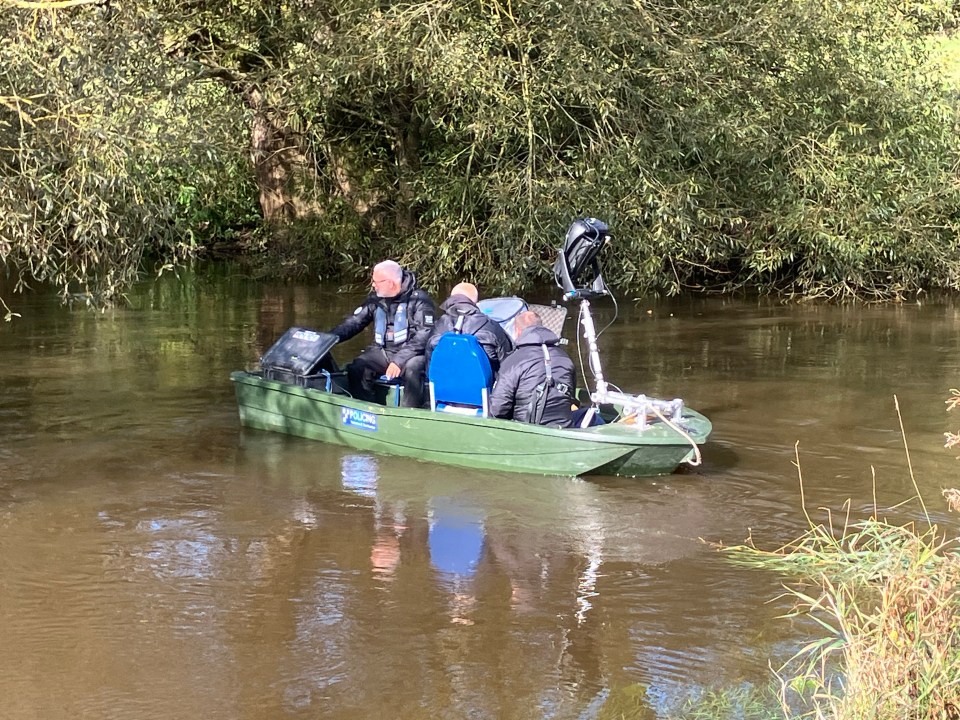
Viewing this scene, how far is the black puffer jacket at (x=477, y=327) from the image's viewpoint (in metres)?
8.95

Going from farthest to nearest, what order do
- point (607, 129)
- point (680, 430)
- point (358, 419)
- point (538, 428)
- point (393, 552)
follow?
point (607, 129), point (358, 419), point (538, 428), point (680, 430), point (393, 552)

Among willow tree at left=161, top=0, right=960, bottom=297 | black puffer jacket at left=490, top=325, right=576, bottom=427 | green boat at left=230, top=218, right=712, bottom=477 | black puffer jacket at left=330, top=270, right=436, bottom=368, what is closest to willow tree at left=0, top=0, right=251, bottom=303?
black puffer jacket at left=330, top=270, right=436, bottom=368

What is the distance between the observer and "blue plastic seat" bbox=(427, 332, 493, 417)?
880 cm

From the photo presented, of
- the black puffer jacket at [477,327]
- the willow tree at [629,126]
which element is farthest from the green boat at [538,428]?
the willow tree at [629,126]

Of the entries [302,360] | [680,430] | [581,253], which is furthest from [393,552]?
[302,360]

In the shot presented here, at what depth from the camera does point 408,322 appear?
9852mm

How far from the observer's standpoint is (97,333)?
15703mm

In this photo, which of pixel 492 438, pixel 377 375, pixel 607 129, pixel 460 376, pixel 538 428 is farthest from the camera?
pixel 607 129

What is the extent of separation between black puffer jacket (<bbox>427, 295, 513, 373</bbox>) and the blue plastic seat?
0.13 metres

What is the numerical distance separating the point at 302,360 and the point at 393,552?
2999 mm

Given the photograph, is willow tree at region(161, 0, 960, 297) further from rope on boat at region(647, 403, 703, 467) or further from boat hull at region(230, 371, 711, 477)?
rope on boat at region(647, 403, 703, 467)

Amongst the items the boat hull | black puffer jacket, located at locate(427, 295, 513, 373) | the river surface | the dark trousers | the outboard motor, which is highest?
the outboard motor

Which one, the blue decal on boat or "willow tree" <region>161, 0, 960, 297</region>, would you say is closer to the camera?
the blue decal on boat

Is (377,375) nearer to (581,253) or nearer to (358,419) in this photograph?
(358,419)
